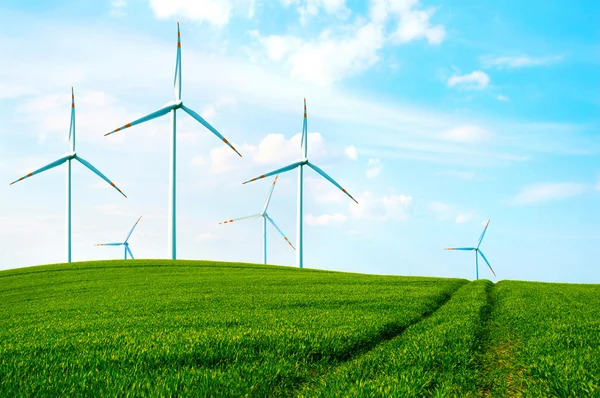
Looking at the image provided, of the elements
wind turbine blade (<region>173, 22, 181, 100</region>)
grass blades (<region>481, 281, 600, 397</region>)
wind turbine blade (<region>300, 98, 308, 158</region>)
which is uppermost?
wind turbine blade (<region>173, 22, 181, 100</region>)

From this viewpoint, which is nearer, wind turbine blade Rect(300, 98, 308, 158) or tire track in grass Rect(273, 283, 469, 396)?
tire track in grass Rect(273, 283, 469, 396)

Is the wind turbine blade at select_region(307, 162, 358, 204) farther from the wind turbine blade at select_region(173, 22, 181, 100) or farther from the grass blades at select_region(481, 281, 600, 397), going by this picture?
the grass blades at select_region(481, 281, 600, 397)

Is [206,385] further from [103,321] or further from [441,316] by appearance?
[441,316]

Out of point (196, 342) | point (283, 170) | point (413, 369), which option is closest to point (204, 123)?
point (283, 170)

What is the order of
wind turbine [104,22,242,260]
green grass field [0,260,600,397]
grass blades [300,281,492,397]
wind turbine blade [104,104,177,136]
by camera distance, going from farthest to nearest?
wind turbine blade [104,104,177,136]
wind turbine [104,22,242,260]
green grass field [0,260,600,397]
grass blades [300,281,492,397]

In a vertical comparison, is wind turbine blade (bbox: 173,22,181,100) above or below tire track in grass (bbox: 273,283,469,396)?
above

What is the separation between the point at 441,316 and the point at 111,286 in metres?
28.5

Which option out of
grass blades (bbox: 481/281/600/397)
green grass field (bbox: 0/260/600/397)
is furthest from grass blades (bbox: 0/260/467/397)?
grass blades (bbox: 481/281/600/397)

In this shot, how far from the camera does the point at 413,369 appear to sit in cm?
990

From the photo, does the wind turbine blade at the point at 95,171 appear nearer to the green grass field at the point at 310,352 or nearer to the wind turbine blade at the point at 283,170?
the wind turbine blade at the point at 283,170

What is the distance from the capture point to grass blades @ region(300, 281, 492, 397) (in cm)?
859

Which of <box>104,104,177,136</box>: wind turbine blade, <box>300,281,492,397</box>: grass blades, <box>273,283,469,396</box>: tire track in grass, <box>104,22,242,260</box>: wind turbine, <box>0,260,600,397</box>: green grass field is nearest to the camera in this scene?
<box>300,281,492,397</box>: grass blades

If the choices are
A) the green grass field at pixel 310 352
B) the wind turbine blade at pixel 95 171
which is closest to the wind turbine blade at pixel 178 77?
the wind turbine blade at pixel 95 171

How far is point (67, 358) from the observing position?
11102 mm
